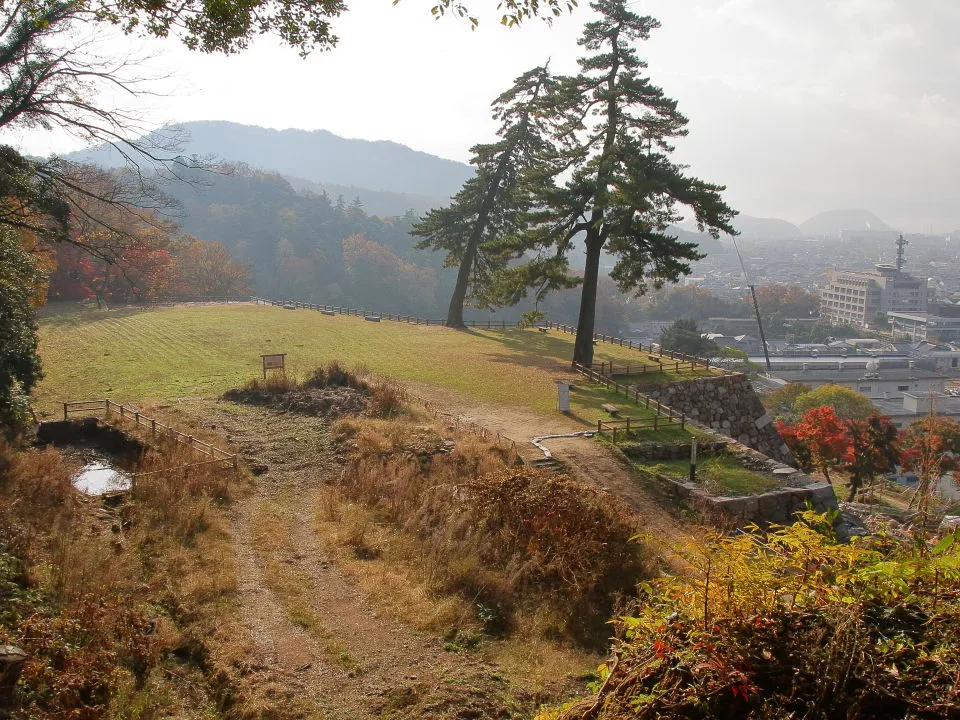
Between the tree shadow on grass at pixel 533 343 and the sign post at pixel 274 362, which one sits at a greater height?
the tree shadow on grass at pixel 533 343

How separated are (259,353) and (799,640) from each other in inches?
1174

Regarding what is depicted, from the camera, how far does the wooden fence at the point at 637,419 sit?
19089 millimetres

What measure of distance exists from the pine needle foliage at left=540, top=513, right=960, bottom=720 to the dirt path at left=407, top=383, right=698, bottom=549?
27.6 feet

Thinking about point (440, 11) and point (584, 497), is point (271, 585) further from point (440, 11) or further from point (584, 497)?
point (440, 11)

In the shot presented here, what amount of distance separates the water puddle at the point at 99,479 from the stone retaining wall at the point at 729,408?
1717cm

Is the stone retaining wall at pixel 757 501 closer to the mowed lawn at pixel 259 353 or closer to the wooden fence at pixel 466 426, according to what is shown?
the wooden fence at pixel 466 426

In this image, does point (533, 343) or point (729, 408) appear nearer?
point (729, 408)

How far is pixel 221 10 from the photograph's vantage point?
8.92m

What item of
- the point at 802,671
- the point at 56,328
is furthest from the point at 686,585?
the point at 56,328

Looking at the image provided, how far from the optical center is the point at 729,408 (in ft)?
83.9

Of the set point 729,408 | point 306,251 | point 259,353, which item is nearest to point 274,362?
point 259,353

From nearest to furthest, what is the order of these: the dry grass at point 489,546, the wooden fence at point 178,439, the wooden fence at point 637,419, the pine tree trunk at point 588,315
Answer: the dry grass at point 489,546
the wooden fence at point 178,439
the wooden fence at point 637,419
the pine tree trunk at point 588,315

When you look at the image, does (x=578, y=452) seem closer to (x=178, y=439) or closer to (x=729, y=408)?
(x=178, y=439)

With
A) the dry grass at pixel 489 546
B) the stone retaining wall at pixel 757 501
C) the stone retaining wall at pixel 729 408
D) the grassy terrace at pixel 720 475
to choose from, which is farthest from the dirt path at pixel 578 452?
the stone retaining wall at pixel 729 408
